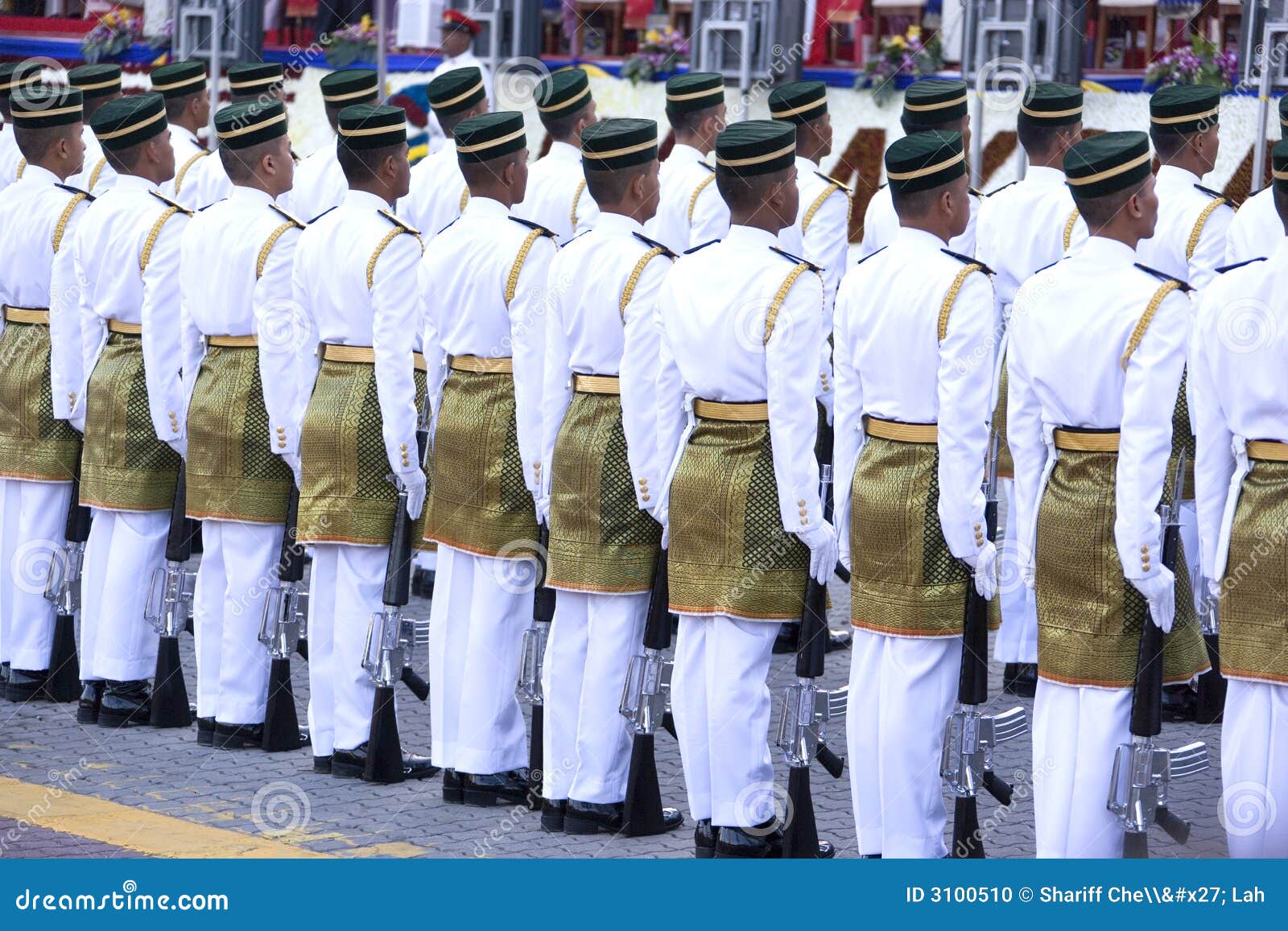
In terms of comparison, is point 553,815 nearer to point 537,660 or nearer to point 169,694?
point 537,660

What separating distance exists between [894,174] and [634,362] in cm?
79

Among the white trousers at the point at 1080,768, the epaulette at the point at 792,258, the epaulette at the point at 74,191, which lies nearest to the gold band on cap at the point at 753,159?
the epaulette at the point at 792,258

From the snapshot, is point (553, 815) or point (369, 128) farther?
point (369, 128)

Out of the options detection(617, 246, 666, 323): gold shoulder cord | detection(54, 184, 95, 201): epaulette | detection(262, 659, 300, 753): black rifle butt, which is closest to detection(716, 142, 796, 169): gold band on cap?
detection(617, 246, 666, 323): gold shoulder cord

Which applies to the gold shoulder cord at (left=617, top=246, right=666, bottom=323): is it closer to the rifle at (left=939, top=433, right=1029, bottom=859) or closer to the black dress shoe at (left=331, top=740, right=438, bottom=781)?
the rifle at (left=939, top=433, right=1029, bottom=859)

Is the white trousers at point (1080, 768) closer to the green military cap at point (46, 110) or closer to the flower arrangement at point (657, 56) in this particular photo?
the green military cap at point (46, 110)

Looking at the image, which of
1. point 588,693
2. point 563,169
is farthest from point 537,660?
point 563,169

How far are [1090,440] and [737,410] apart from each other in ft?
2.84

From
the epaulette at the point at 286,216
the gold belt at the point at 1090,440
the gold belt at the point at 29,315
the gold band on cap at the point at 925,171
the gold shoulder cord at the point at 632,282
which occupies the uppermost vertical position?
the gold band on cap at the point at 925,171

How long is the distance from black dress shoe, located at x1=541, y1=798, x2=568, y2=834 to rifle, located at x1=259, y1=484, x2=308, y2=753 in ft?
3.53

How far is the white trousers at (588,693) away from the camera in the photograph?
5.27 metres

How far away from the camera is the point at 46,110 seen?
6.86m

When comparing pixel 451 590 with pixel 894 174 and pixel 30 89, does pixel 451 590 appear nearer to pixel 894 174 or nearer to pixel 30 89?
pixel 894 174

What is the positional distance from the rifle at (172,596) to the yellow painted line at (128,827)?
2.35ft
